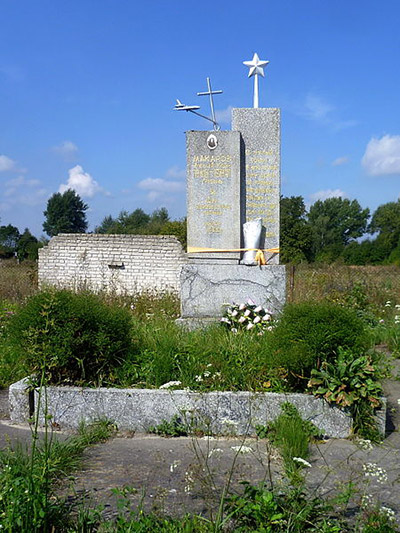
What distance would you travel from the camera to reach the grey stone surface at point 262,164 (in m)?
6.93

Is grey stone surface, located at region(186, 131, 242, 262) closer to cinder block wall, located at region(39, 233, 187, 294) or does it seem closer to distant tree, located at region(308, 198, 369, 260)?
cinder block wall, located at region(39, 233, 187, 294)

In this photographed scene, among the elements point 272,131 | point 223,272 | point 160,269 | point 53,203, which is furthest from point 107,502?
point 53,203

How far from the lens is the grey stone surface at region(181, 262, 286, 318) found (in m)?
6.64

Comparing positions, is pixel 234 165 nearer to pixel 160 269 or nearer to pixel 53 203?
pixel 160 269

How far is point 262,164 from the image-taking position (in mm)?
6941

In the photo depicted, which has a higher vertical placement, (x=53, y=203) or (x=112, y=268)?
(x=53, y=203)

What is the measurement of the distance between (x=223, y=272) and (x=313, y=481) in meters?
3.82

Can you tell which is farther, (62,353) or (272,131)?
(272,131)

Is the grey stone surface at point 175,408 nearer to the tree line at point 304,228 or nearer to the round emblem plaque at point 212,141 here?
the round emblem plaque at point 212,141

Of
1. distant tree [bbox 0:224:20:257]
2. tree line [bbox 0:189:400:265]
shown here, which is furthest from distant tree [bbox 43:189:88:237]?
distant tree [bbox 0:224:20:257]

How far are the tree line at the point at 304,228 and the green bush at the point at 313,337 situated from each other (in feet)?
65.0

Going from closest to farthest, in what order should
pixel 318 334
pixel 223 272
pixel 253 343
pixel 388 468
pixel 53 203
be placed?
pixel 388 468 < pixel 318 334 < pixel 253 343 < pixel 223 272 < pixel 53 203

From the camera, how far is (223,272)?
6668mm

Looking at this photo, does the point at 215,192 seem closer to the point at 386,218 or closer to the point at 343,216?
the point at 386,218
